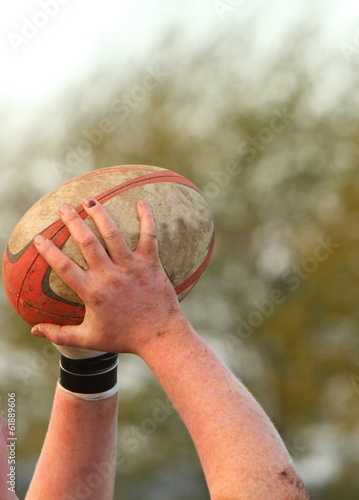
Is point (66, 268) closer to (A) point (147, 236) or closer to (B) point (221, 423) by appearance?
(A) point (147, 236)

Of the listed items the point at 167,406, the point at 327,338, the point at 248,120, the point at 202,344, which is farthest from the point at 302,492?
the point at 248,120

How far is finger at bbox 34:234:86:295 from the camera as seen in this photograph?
2184 millimetres

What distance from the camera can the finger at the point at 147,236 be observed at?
2277 millimetres

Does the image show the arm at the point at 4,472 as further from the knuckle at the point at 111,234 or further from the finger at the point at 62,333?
the knuckle at the point at 111,234

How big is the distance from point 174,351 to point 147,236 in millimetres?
536

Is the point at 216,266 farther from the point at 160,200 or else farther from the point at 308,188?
the point at 160,200

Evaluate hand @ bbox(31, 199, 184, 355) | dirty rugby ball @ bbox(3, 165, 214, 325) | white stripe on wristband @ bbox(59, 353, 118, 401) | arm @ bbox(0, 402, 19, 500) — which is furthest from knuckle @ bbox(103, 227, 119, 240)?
arm @ bbox(0, 402, 19, 500)

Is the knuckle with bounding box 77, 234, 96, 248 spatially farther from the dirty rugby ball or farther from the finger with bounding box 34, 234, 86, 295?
the dirty rugby ball

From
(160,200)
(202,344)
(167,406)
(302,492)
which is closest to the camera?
(302,492)

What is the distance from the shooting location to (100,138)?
667 inches

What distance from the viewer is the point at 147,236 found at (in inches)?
92.2

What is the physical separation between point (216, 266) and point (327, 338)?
352 cm

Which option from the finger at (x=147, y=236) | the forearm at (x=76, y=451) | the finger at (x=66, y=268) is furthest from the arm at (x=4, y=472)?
the finger at (x=147, y=236)

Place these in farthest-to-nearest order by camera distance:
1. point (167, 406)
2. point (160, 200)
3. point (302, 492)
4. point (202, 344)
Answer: point (167, 406), point (160, 200), point (202, 344), point (302, 492)
